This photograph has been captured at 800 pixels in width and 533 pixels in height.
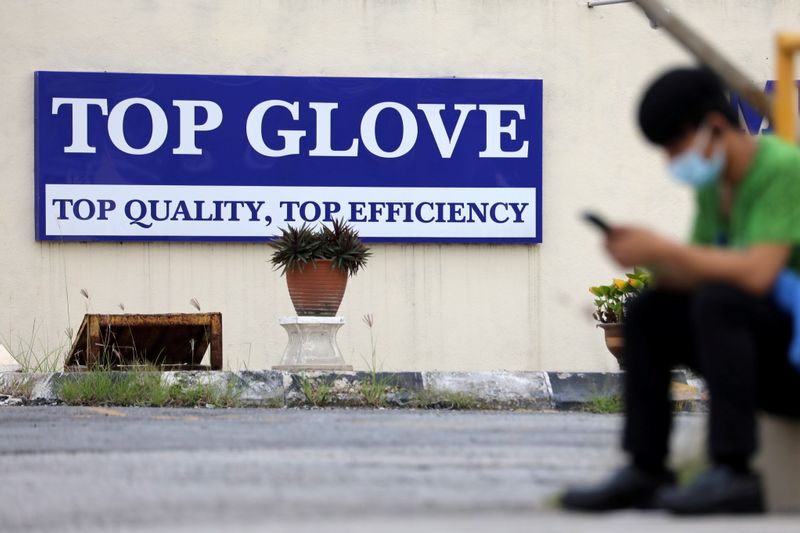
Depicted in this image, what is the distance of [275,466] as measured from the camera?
4980mm

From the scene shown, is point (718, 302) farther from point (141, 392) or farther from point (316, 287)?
point (316, 287)

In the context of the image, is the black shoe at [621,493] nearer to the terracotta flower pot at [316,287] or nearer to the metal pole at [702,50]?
the metal pole at [702,50]

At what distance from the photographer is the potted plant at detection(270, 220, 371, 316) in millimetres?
10602

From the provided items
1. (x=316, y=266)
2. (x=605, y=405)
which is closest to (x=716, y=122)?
(x=605, y=405)

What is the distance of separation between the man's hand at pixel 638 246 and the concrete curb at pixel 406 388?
241 inches

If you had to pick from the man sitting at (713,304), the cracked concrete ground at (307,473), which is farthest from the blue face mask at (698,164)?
the cracked concrete ground at (307,473)

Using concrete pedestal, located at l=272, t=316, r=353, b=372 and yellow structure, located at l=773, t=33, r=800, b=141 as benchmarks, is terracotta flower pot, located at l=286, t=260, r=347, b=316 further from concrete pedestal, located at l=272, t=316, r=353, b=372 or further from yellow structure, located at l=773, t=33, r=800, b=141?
yellow structure, located at l=773, t=33, r=800, b=141

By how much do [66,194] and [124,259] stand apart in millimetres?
670

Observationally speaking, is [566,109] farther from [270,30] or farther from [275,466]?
[275,466]

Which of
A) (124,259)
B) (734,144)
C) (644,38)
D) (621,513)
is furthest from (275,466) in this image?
(644,38)

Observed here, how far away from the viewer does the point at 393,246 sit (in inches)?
499

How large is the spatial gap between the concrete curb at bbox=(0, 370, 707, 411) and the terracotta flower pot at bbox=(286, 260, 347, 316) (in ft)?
3.02

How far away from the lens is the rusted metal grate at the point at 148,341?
10.5m

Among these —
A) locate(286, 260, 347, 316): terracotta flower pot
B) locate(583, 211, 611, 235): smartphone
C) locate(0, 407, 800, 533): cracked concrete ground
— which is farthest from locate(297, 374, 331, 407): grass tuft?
locate(583, 211, 611, 235): smartphone
